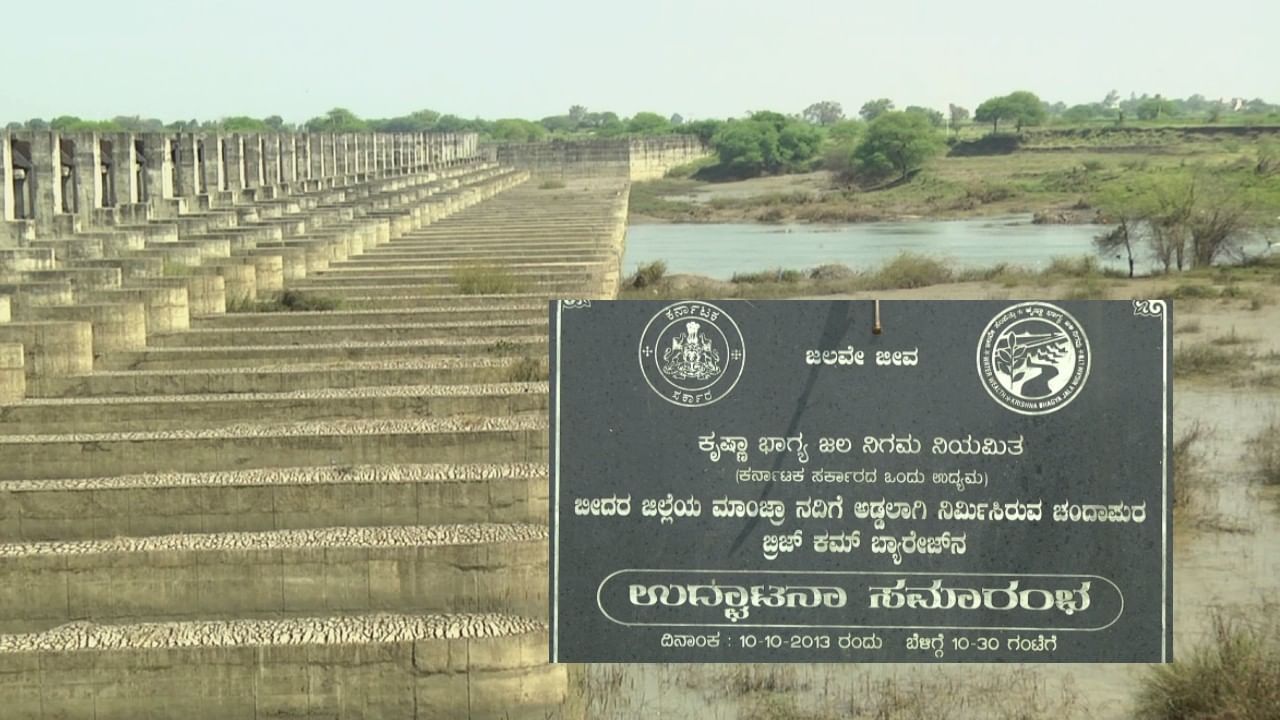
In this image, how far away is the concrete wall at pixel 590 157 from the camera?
84.4 metres

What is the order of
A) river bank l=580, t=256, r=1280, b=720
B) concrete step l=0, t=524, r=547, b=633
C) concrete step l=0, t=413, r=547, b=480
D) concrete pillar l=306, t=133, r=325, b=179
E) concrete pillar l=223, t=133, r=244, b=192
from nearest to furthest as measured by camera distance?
river bank l=580, t=256, r=1280, b=720 → concrete step l=0, t=524, r=547, b=633 → concrete step l=0, t=413, r=547, b=480 → concrete pillar l=223, t=133, r=244, b=192 → concrete pillar l=306, t=133, r=325, b=179

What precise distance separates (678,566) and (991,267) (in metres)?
37.5

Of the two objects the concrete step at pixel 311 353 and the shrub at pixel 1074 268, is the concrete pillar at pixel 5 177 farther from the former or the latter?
the shrub at pixel 1074 268

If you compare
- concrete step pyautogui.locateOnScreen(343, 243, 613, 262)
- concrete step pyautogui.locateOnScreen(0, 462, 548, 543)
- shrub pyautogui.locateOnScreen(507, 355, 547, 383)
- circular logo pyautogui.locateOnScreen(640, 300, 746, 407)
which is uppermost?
circular logo pyautogui.locateOnScreen(640, 300, 746, 407)

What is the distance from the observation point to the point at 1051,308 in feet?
16.5

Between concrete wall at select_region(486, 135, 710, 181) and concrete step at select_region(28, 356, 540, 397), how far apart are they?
2596 inches

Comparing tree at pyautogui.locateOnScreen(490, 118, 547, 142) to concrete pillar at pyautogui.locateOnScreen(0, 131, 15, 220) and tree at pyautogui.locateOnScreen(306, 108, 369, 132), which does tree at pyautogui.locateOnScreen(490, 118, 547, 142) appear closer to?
tree at pyautogui.locateOnScreen(306, 108, 369, 132)

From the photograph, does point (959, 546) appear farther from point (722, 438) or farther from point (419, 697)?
point (419, 697)

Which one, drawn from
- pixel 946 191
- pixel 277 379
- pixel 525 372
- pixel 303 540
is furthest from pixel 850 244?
pixel 303 540

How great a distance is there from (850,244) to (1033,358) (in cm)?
5138

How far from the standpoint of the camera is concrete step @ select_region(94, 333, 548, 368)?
18344 millimetres

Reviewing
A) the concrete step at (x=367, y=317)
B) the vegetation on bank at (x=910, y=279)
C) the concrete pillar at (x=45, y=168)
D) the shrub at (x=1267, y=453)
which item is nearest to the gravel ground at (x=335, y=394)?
the concrete step at (x=367, y=317)

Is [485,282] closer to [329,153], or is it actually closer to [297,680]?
[297,680]

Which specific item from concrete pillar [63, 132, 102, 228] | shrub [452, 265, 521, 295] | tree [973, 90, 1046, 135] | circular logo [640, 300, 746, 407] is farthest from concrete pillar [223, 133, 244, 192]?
tree [973, 90, 1046, 135]
